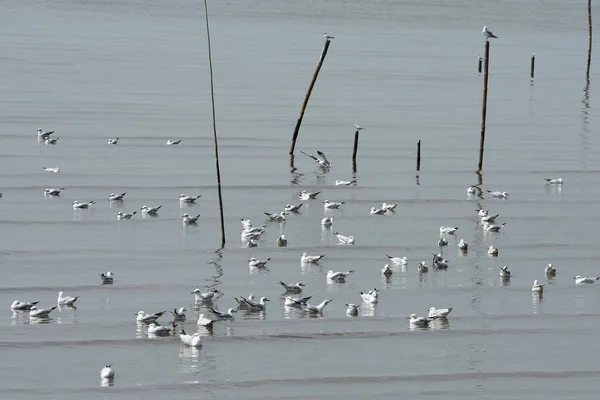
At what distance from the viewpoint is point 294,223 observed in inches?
1170

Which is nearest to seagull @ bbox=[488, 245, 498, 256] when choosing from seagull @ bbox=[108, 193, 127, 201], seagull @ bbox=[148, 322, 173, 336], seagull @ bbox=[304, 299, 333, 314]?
seagull @ bbox=[304, 299, 333, 314]

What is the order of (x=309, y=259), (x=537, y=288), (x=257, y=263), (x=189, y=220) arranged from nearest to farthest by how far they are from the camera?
1. (x=537, y=288)
2. (x=257, y=263)
3. (x=309, y=259)
4. (x=189, y=220)

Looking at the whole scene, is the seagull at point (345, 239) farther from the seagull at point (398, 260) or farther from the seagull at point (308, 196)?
the seagull at point (308, 196)

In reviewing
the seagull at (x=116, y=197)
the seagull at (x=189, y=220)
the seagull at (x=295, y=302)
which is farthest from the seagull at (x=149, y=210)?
the seagull at (x=295, y=302)

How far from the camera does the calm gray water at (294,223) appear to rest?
18.8 meters

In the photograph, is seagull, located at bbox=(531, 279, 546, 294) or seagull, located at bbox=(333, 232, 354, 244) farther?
seagull, located at bbox=(333, 232, 354, 244)

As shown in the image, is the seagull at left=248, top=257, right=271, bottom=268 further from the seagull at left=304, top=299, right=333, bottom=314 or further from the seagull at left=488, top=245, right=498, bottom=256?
the seagull at left=488, top=245, right=498, bottom=256

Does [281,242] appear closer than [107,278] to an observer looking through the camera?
No

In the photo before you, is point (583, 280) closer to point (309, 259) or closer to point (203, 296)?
point (309, 259)

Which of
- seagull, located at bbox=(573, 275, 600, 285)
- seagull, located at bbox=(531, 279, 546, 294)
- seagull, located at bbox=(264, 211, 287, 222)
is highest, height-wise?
seagull, located at bbox=(264, 211, 287, 222)

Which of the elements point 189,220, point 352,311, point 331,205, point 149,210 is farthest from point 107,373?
point 331,205

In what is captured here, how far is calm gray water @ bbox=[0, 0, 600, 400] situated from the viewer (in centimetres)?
1884

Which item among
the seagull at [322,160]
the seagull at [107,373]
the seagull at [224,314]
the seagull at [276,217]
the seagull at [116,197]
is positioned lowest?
the seagull at [107,373]

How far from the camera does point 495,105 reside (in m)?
51.8
